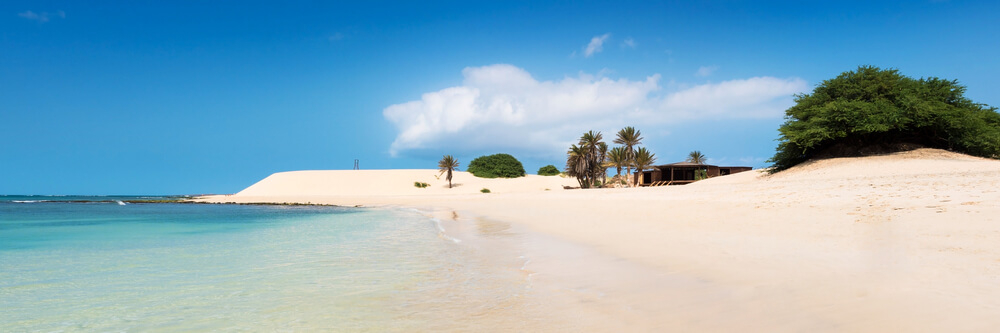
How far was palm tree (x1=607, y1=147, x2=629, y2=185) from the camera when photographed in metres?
→ 64.0

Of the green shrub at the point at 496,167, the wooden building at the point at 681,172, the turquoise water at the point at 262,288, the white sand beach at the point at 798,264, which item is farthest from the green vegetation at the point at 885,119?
the green shrub at the point at 496,167

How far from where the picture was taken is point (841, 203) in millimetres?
13992

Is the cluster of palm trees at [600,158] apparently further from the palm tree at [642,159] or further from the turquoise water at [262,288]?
the turquoise water at [262,288]

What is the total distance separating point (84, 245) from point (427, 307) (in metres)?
15.0

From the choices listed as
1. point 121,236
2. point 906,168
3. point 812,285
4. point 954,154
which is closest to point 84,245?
point 121,236

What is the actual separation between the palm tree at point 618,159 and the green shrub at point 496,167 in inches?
1289

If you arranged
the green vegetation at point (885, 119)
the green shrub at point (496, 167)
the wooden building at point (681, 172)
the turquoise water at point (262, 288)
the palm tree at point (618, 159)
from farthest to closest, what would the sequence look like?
the green shrub at point (496, 167), the palm tree at point (618, 159), the wooden building at point (681, 172), the green vegetation at point (885, 119), the turquoise water at point (262, 288)

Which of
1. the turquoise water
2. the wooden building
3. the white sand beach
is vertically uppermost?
the wooden building

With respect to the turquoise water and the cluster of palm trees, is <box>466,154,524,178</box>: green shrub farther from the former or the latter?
the turquoise water

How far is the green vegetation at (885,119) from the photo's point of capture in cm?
3350

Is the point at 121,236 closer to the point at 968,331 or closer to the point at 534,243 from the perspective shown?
the point at 534,243

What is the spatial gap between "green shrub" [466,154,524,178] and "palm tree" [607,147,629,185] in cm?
3274

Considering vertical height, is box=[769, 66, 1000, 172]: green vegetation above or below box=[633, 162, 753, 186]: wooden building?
above

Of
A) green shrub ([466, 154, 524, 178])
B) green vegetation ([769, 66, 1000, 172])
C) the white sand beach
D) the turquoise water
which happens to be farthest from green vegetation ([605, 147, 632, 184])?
the turquoise water
